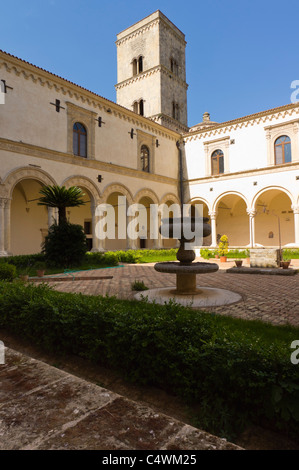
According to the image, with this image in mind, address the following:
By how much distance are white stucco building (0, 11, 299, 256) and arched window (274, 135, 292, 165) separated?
0.23 feet

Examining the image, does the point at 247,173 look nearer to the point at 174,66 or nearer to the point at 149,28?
the point at 174,66

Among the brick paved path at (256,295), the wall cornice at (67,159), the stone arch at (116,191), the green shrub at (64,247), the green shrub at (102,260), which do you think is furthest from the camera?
the stone arch at (116,191)

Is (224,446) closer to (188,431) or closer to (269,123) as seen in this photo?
(188,431)

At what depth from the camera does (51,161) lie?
15930 mm

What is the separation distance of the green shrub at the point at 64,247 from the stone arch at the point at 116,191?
5997mm

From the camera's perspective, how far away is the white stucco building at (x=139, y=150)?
14992 mm

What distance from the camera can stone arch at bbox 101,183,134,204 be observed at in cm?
1895

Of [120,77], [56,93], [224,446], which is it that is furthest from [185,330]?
[120,77]

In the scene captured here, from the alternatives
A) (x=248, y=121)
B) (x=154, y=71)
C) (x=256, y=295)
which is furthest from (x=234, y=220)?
(x=256, y=295)

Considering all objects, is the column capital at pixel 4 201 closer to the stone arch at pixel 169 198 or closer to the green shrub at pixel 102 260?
the green shrub at pixel 102 260

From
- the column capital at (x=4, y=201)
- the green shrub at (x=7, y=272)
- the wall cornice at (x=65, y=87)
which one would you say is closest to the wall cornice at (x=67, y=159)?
the column capital at (x=4, y=201)

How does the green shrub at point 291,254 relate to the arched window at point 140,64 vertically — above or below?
below

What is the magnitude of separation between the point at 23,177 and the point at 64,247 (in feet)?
16.1

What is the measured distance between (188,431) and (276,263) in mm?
11708
